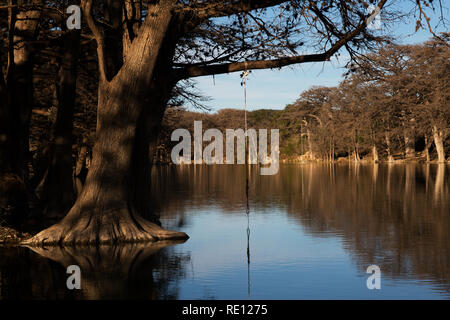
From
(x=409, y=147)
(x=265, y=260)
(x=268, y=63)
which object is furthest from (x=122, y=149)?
(x=409, y=147)

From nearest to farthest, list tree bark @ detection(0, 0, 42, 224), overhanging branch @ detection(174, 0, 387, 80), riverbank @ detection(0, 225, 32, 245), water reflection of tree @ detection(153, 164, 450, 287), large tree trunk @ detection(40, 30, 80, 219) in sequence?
water reflection of tree @ detection(153, 164, 450, 287), riverbank @ detection(0, 225, 32, 245), overhanging branch @ detection(174, 0, 387, 80), tree bark @ detection(0, 0, 42, 224), large tree trunk @ detection(40, 30, 80, 219)

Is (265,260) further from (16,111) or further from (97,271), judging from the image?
(16,111)

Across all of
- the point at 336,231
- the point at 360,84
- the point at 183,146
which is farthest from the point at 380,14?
the point at 183,146

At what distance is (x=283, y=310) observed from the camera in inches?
279

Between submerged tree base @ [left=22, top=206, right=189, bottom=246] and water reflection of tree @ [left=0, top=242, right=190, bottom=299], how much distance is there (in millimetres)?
381

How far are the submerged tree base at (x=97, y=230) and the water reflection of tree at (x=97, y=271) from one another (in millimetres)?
381

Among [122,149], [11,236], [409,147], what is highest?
[409,147]

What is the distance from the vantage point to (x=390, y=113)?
67.7 m

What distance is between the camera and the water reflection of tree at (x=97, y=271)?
26.5 ft

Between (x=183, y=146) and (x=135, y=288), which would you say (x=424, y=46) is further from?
(x=135, y=288)

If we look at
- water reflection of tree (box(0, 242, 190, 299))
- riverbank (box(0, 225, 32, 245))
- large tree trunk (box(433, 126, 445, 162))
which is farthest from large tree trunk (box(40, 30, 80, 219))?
large tree trunk (box(433, 126, 445, 162))

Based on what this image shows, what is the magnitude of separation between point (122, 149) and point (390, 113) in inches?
2296

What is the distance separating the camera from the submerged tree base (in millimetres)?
12531

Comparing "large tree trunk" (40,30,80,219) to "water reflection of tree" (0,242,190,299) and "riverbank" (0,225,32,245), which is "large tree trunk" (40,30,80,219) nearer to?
"riverbank" (0,225,32,245)
